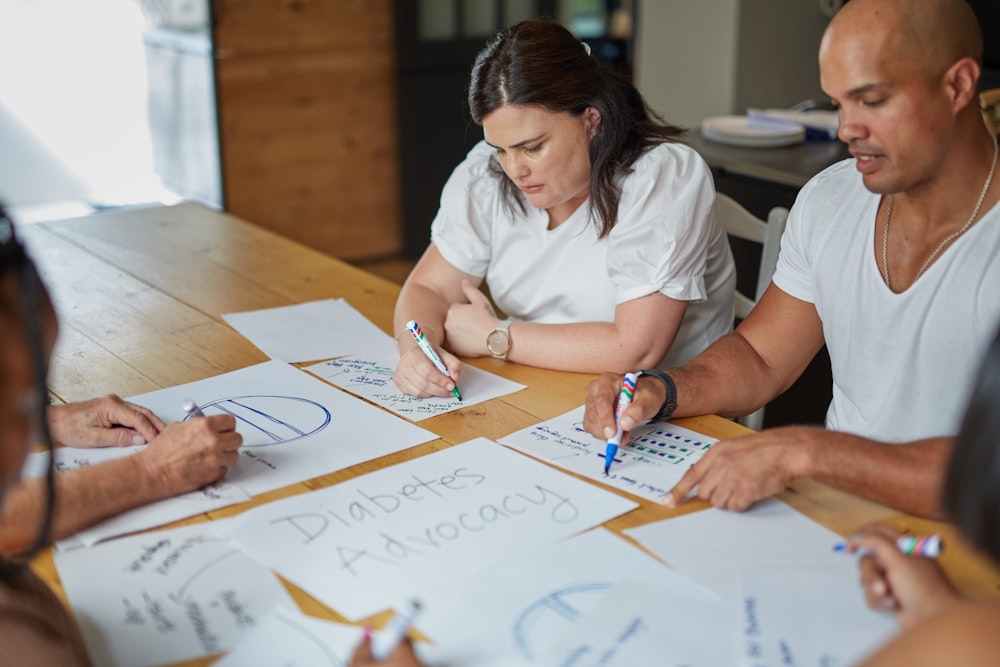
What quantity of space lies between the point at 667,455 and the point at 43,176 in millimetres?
4655

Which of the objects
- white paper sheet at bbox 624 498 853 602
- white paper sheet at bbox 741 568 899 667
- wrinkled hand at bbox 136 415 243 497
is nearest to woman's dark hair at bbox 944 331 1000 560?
white paper sheet at bbox 741 568 899 667

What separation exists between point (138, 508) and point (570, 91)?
36.5 inches

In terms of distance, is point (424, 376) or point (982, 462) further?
point (424, 376)

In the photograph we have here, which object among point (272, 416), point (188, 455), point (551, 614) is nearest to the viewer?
point (551, 614)

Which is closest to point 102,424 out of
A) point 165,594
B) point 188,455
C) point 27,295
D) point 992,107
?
point 188,455

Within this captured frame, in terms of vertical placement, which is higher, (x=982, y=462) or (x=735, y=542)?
(x=982, y=462)

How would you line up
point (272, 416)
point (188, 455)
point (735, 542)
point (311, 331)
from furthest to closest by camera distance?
point (311, 331)
point (272, 416)
point (188, 455)
point (735, 542)

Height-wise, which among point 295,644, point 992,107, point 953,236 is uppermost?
point 992,107

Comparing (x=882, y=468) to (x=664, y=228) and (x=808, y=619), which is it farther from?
(x=664, y=228)

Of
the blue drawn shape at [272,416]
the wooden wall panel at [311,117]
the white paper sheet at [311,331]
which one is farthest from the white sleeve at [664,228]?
the wooden wall panel at [311,117]

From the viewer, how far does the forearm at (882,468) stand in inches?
46.0

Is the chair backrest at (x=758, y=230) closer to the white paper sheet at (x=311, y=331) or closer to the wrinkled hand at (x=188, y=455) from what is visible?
the white paper sheet at (x=311, y=331)

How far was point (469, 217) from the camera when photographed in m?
1.90

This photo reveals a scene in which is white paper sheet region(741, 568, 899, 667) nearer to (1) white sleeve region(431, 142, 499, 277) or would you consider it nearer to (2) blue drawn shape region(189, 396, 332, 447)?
(2) blue drawn shape region(189, 396, 332, 447)
